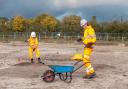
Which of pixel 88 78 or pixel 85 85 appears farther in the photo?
pixel 88 78

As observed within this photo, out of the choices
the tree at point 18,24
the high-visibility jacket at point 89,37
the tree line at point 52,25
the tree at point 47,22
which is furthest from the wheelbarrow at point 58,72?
the tree at point 18,24

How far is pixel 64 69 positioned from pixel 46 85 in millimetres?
793

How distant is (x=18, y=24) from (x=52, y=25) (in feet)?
23.5

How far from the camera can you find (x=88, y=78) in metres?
Answer: 12.5

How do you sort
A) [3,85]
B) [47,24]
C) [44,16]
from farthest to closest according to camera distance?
[44,16], [47,24], [3,85]

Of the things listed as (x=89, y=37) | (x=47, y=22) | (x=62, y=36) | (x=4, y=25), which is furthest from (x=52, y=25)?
(x=89, y=37)

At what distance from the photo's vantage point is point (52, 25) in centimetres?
8038

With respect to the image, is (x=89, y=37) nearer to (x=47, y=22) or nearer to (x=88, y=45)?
(x=88, y=45)

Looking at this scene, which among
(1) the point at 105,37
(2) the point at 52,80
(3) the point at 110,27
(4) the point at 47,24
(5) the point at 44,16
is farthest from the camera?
(5) the point at 44,16

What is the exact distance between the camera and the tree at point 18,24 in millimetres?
79500

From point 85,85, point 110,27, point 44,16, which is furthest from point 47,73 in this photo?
point 44,16

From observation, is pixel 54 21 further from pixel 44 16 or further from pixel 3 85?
pixel 3 85

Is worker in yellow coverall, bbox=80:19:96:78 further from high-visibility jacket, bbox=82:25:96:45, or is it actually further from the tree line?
the tree line

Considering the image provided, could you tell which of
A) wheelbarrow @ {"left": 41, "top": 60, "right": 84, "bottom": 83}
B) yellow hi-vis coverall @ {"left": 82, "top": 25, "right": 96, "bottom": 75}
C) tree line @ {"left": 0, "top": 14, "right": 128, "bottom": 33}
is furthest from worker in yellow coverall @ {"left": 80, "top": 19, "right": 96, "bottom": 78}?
tree line @ {"left": 0, "top": 14, "right": 128, "bottom": 33}
